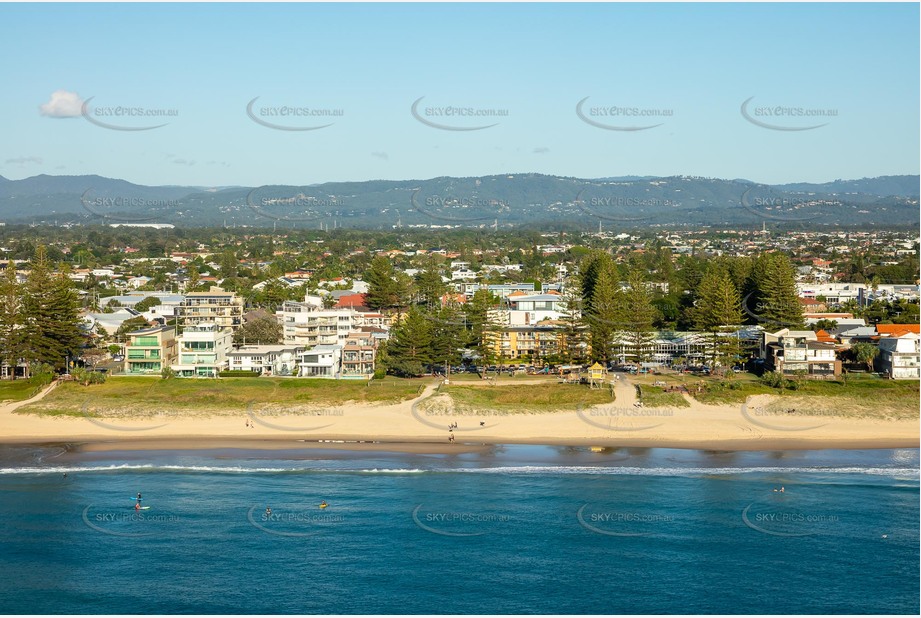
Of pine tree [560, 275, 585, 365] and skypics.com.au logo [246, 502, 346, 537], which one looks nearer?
skypics.com.au logo [246, 502, 346, 537]

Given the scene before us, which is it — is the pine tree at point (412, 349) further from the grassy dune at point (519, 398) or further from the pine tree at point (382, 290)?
the pine tree at point (382, 290)

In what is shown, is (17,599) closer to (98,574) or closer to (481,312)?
(98,574)

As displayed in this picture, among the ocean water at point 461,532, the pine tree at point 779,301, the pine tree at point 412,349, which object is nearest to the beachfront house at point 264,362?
the pine tree at point 412,349

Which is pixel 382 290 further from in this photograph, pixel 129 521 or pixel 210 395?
pixel 129 521

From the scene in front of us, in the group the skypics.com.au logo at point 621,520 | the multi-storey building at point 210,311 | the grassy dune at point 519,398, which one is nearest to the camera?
the skypics.com.au logo at point 621,520

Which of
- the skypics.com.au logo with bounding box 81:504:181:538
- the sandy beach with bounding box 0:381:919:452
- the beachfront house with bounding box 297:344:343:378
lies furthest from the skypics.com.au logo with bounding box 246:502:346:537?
the beachfront house with bounding box 297:344:343:378

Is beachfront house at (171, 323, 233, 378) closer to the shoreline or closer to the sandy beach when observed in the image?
the sandy beach
